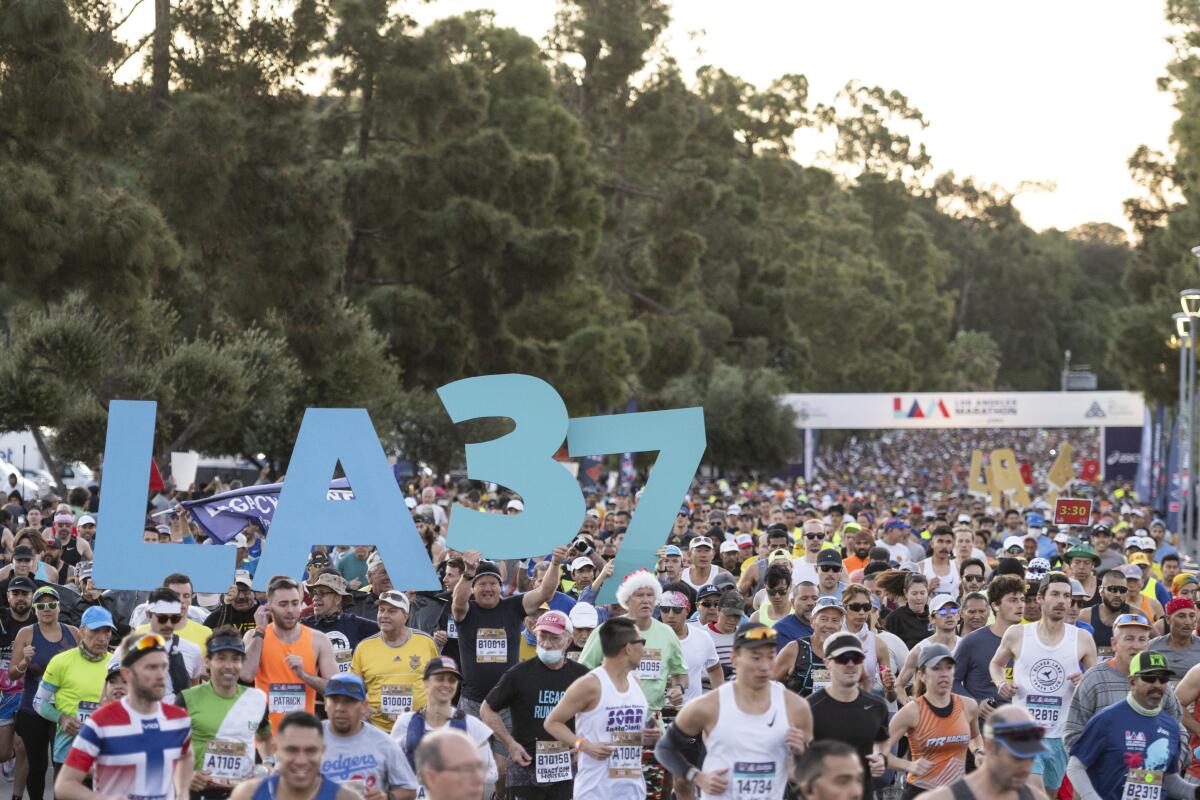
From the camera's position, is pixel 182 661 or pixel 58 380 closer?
pixel 182 661

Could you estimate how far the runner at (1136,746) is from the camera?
8359 mm

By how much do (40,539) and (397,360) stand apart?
24.3 m

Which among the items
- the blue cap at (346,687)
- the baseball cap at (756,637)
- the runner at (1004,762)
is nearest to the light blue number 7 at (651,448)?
the baseball cap at (756,637)

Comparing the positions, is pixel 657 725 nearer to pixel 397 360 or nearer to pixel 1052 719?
pixel 1052 719

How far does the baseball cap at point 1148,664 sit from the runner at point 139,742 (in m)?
4.24

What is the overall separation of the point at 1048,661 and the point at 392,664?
11.8 ft

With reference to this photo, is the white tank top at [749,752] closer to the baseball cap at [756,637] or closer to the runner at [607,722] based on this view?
the baseball cap at [756,637]

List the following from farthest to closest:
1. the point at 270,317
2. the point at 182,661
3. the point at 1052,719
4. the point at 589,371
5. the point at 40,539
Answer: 1. the point at 589,371
2. the point at 270,317
3. the point at 40,539
4. the point at 1052,719
5. the point at 182,661

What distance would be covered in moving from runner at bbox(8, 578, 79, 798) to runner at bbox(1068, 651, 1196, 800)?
591 centimetres

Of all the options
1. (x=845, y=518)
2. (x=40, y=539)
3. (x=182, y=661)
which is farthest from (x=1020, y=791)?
(x=845, y=518)

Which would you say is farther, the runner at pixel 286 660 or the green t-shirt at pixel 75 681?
the green t-shirt at pixel 75 681

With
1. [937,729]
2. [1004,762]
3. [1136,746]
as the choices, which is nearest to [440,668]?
[937,729]

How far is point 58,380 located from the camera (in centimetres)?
2986

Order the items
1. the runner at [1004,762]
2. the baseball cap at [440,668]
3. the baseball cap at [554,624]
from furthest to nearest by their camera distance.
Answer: the baseball cap at [554,624] < the baseball cap at [440,668] < the runner at [1004,762]
